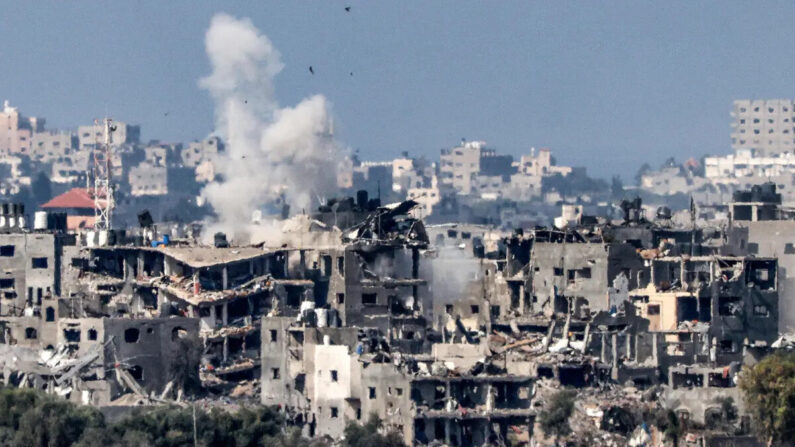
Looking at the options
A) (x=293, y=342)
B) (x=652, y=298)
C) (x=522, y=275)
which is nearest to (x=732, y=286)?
(x=652, y=298)

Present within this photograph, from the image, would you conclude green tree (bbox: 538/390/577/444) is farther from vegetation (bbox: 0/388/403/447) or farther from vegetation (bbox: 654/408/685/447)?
vegetation (bbox: 0/388/403/447)

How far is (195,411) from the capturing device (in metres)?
69.1

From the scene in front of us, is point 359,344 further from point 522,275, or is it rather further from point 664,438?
point 522,275

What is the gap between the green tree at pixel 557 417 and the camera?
233ft

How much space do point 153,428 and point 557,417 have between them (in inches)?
419

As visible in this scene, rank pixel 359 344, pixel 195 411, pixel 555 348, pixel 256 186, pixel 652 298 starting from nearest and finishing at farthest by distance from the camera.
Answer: pixel 195 411
pixel 359 344
pixel 555 348
pixel 652 298
pixel 256 186

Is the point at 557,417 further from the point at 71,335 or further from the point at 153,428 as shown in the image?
the point at 71,335

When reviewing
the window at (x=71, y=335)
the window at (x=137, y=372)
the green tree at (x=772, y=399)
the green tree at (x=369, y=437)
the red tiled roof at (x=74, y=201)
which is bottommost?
the green tree at (x=369, y=437)

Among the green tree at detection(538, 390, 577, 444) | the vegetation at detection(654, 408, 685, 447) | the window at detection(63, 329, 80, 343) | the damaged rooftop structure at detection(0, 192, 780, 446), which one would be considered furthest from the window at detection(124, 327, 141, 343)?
the vegetation at detection(654, 408, 685, 447)

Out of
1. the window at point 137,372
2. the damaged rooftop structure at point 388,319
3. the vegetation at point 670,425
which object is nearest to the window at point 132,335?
the damaged rooftop structure at point 388,319

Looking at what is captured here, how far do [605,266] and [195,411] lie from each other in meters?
22.4

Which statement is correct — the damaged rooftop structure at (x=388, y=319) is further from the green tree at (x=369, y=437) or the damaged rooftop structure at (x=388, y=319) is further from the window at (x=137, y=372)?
the green tree at (x=369, y=437)

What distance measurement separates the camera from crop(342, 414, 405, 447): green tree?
69125 millimetres

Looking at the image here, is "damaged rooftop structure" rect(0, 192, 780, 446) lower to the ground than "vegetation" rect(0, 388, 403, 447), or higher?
higher
